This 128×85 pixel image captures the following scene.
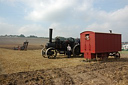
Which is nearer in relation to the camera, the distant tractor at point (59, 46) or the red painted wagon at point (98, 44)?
the red painted wagon at point (98, 44)

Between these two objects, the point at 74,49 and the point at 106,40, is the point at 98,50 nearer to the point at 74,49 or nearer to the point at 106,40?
the point at 106,40

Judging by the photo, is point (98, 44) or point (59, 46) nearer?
point (98, 44)

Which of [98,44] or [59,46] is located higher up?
[98,44]

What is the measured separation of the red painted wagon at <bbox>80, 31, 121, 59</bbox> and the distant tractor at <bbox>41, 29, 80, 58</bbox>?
2051 mm

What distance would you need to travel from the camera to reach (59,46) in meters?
12.3

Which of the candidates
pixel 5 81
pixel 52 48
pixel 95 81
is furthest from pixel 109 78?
pixel 52 48

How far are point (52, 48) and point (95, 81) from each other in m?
6.94

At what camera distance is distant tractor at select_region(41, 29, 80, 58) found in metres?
11.4

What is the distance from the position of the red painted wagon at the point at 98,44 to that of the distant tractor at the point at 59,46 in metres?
2.05

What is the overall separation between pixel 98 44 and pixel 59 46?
4303 mm

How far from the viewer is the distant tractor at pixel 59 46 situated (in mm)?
11375

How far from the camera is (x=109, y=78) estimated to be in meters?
5.23

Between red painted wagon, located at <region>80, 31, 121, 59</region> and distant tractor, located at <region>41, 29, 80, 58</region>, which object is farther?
distant tractor, located at <region>41, 29, 80, 58</region>

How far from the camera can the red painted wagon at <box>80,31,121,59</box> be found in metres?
9.45
